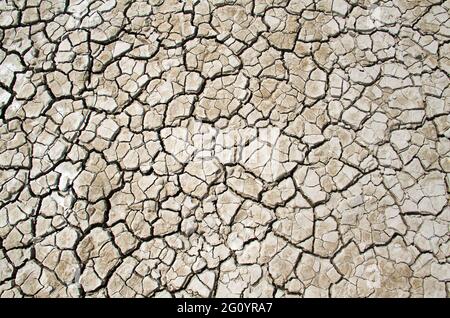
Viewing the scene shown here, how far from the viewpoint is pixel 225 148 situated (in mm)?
2674

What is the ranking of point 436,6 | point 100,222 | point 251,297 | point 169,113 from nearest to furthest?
point 251,297
point 100,222
point 169,113
point 436,6

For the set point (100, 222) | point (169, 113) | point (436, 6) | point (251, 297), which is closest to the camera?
point (251, 297)

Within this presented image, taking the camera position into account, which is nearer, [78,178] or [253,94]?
[78,178]

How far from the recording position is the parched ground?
2.35m

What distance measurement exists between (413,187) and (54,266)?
192 cm

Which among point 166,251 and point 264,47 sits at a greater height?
point 264,47

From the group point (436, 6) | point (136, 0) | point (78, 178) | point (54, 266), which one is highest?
point (136, 0)

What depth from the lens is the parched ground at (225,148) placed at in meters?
2.35

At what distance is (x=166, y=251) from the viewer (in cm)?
240

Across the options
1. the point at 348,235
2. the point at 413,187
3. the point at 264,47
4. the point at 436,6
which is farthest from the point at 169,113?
the point at 436,6

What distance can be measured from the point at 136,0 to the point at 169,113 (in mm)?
932

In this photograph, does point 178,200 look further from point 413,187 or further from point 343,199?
point 413,187

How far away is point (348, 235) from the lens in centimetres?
240

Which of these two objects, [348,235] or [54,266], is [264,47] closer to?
[348,235]
